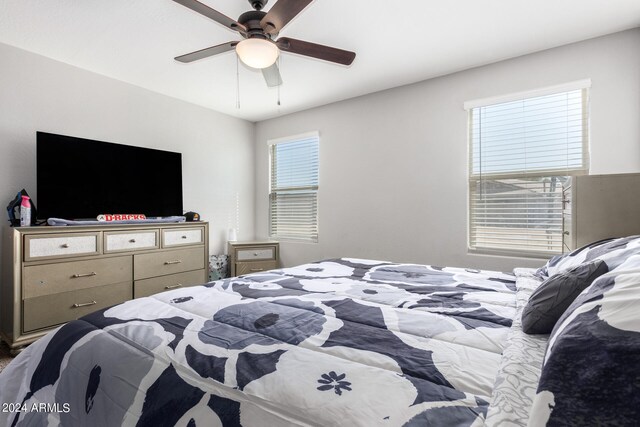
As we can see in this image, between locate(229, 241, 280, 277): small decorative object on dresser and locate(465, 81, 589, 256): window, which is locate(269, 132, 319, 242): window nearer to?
locate(229, 241, 280, 277): small decorative object on dresser

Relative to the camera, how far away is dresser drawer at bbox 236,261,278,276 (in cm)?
402

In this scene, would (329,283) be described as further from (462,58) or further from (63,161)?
(63,161)

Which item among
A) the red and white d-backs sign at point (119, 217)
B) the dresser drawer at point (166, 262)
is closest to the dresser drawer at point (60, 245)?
the red and white d-backs sign at point (119, 217)

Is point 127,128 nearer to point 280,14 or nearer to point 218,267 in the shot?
point 218,267

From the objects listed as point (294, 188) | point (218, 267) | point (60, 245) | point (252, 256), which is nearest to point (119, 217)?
point (60, 245)

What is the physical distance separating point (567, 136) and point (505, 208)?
77 centimetres

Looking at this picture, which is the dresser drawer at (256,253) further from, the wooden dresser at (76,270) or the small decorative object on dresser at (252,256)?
the wooden dresser at (76,270)

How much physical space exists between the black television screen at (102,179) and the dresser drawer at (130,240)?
0.35 m

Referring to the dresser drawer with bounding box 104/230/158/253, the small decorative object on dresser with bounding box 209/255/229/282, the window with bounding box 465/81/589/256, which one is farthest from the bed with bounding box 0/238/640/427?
the small decorative object on dresser with bounding box 209/255/229/282

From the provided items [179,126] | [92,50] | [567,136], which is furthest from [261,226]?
[567,136]

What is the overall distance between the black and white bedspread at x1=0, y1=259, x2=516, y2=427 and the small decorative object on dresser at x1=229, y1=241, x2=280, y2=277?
2.64 m

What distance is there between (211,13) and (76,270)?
234cm

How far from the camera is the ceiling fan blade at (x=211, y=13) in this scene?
1.59 metres

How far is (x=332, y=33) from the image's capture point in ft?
8.11
